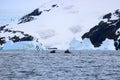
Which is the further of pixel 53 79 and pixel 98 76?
pixel 98 76

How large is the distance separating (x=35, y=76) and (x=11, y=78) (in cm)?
409

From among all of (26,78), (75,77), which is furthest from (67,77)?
(26,78)

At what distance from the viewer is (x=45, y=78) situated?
174 feet

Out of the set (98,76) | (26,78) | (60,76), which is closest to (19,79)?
(26,78)

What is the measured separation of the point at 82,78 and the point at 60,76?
3.35 m

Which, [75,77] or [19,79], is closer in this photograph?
[19,79]

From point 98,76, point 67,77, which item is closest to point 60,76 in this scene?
point 67,77

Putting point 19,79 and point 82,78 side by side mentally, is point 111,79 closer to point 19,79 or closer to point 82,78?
point 82,78

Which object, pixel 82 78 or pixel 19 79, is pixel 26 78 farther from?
pixel 82 78

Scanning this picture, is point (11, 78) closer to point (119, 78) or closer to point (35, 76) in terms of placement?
point (35, 76)

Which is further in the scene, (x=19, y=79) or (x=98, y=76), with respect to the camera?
(x=98, y=76)

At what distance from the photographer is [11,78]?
2061 inches

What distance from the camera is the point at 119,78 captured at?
53.2 metres

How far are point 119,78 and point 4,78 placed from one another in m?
14.6
